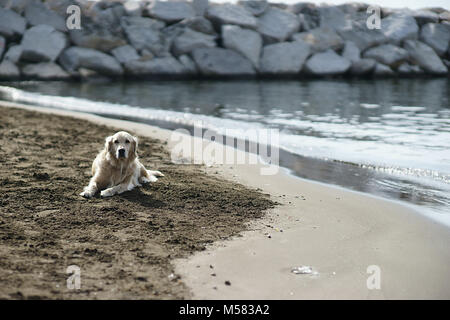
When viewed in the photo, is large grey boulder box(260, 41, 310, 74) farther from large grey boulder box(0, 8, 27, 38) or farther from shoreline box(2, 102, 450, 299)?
shoreline box(2, 102, 450, 299)

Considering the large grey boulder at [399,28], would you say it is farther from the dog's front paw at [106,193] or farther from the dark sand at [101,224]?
the dog's front paw at [106,193]

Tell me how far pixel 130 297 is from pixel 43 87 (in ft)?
58.0

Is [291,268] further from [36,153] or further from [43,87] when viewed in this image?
[43,87]

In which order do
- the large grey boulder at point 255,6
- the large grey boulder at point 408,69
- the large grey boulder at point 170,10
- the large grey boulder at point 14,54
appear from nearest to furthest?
the large grey boulder at point 14,54, the large grey boulder at point 170,10, the large grey boulder at point 255,6, the large grey boulder at point 408,69

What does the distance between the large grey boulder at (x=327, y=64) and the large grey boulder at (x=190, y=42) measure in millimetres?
5133

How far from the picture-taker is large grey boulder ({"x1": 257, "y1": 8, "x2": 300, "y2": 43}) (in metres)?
24.8

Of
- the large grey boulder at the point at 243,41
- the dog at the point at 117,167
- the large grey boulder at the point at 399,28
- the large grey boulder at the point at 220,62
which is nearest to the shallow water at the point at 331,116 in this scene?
the large grey boulder at the point at 220,62

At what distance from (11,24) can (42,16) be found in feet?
5.55

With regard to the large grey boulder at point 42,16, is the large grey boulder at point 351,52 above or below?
below

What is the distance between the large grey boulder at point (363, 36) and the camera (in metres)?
26.5

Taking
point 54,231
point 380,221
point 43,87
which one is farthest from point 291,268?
point 43,87

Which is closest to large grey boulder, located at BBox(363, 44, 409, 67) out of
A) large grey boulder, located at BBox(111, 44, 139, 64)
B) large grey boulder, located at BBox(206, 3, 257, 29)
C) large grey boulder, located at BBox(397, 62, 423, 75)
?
large grey boulder, located at BBox(397, 62, 423, 75)

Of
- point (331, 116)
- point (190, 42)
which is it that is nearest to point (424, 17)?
point (190, 42)
